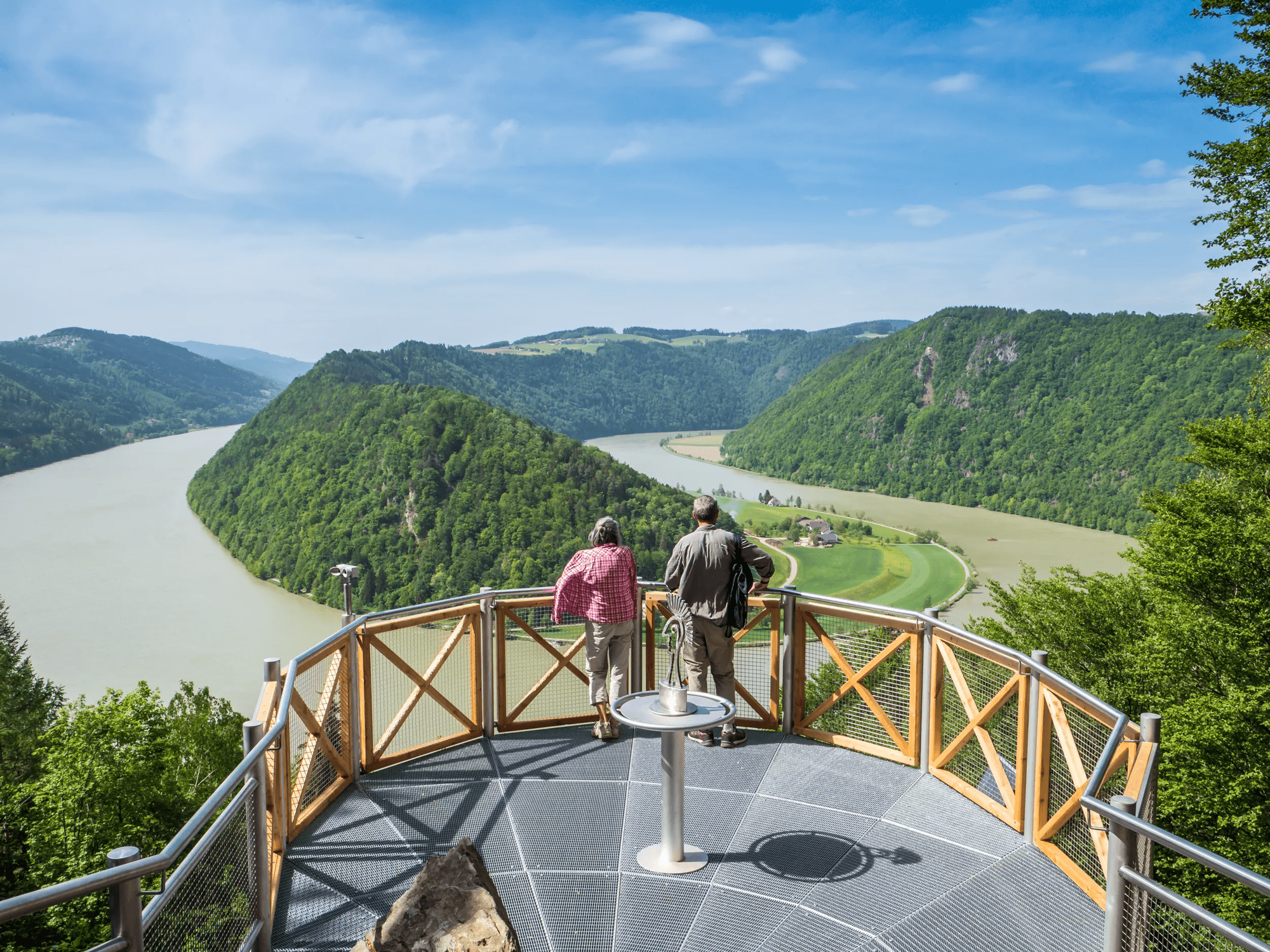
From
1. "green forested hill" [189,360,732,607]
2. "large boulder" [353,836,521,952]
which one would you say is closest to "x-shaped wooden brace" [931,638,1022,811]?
"large boulder" [353,836,521,952]

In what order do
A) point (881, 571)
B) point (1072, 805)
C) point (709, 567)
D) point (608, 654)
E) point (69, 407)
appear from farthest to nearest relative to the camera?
point (69, 407)
point (881, 571)
point (608, 654)
point (709, 567)
point (1072, 805)

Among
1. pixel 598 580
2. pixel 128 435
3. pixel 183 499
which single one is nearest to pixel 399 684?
pixel 598 580

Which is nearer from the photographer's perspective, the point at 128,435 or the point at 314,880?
the point at 314,880

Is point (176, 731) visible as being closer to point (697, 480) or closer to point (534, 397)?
point (697, 480)

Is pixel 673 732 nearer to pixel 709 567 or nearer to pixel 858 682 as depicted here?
pixel 709 567

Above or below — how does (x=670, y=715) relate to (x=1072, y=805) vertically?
above

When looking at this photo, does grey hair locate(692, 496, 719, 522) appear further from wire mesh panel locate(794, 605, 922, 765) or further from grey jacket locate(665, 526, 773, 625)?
wire mesh panel locate(794, 605, 922, 765)

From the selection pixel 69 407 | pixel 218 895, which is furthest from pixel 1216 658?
pixel 69 407
